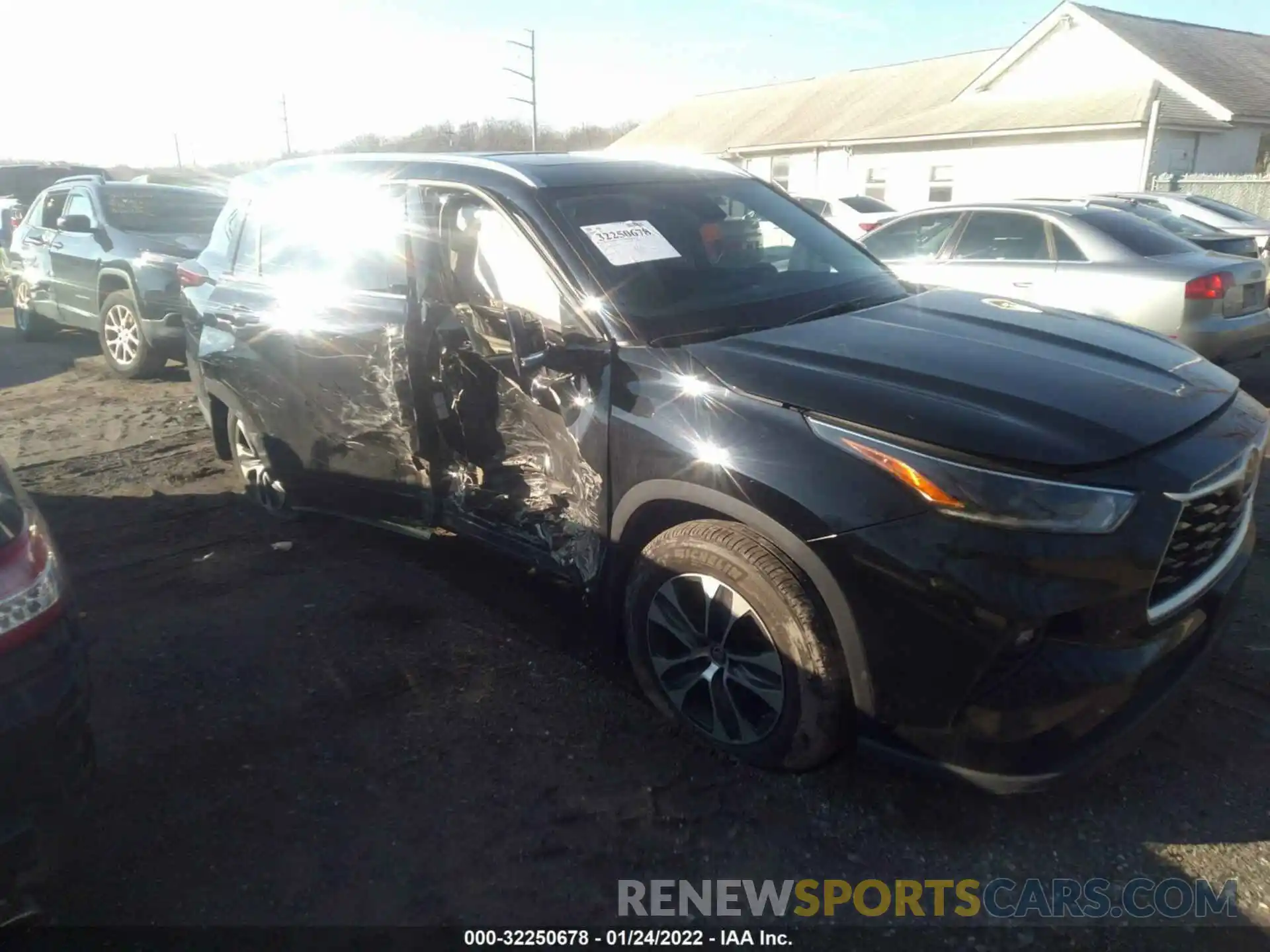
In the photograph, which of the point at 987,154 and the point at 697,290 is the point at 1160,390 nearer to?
the point at 697,290

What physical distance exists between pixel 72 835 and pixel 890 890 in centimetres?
206

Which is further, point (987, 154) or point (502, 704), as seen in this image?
point (987, 154)

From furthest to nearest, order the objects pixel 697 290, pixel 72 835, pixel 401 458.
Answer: pixel 401 458 → pixel 697 290 → pixel 72 835

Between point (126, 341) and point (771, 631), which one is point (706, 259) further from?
point (126, 341)

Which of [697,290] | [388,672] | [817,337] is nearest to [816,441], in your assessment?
[817,337]

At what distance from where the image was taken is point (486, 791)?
2848 mm

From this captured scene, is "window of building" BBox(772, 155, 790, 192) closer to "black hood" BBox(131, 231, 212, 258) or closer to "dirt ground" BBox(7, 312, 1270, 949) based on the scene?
"black hood" BBox(131, 231, 212, 258)

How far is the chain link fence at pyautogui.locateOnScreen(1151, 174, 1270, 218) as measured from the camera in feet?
62.9

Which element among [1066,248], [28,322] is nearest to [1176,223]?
[1066,248]

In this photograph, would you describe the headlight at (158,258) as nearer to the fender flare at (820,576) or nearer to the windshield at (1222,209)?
the fender flare at (820,576)

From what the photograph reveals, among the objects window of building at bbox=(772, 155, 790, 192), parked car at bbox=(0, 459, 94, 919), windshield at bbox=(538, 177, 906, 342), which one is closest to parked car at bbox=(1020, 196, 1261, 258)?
windshield at bbox=(538, 177, 906, 342)

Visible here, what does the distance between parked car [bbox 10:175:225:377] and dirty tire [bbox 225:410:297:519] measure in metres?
2.82

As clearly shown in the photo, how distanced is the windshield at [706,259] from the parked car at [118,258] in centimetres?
530

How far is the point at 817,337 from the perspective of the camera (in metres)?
2.99
